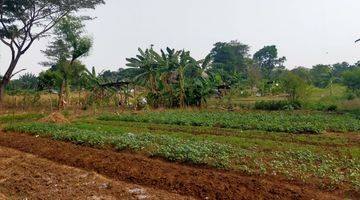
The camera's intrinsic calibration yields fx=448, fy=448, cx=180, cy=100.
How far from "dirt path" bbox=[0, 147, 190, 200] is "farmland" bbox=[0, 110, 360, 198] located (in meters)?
0.55

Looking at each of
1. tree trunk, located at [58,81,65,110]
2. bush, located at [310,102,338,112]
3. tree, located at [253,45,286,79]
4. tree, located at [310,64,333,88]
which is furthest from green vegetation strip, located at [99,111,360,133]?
tree, located at [253,45,286,79]

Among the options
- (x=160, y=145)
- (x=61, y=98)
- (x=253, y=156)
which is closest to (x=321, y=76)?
(x=61, y=98)

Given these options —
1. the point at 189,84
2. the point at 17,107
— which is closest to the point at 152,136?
the point at 189,84

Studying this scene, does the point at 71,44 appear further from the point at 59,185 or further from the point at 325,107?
the point at 59,185

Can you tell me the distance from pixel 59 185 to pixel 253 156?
4708 millimetres

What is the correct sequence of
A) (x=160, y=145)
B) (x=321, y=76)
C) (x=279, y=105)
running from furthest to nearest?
(x=321, y=76) < (x=279, y=105) < (x=160, y=145)

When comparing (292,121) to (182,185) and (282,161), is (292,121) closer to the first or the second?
(282,161)

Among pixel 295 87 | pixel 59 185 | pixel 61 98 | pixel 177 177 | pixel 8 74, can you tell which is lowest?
pixel 59 185

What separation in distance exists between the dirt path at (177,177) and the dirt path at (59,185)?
0.38 meters

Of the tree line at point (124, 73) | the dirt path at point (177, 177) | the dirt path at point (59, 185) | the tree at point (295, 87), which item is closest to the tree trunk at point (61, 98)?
the tree line at point (124, 73)

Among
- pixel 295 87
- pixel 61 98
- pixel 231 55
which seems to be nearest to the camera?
pixel 295 87

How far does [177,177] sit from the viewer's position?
9.51 metres

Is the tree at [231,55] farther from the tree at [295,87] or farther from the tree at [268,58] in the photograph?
the tree at [295,87]

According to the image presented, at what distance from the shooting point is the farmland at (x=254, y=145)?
9500 millimetres
